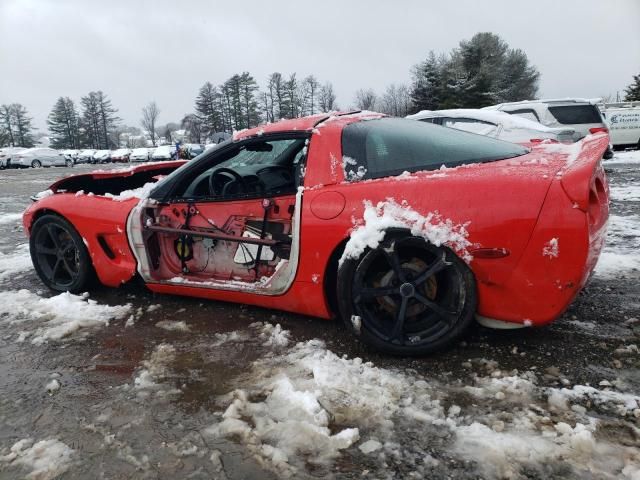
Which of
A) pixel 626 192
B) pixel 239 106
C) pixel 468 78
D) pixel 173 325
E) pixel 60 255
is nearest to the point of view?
pixel 173 325

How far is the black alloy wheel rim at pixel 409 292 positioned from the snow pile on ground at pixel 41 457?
1.49 meters

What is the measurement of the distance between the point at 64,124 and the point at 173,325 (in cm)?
8599

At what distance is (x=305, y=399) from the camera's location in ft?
7.16

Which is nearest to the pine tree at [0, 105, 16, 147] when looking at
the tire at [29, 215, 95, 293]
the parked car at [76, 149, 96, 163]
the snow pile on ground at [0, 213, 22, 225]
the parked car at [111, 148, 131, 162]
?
the parked car at [76, 149, 96, 163]

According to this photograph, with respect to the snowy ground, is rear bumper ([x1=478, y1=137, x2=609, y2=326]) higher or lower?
higher

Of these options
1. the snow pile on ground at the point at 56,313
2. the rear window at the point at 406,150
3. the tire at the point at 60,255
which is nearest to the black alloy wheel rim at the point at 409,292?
the rear window at the point at 406,150

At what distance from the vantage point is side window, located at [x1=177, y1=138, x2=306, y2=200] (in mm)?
3234

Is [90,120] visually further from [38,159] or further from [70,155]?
[38,159]

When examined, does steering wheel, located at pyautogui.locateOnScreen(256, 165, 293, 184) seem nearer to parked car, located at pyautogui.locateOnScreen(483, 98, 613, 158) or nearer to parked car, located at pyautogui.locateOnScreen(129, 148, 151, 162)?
parked car, located at pyautogui.locateOnScreen(483, 98, 613, 158)

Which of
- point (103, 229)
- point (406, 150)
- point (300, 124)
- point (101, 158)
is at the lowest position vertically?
point (103, 229)

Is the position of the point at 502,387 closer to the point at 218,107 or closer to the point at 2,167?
the point at 2,167

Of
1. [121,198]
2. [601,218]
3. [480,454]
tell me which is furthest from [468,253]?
[121,198]

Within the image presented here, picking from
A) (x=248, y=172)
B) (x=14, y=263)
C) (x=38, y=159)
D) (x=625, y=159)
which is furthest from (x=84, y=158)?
(x=248, y=172)

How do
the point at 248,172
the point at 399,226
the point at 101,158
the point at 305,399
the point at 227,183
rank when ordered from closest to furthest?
the point at 305,399
the point at 399,226
the point at 227,183
the point at 248,172
the point at 101,158
